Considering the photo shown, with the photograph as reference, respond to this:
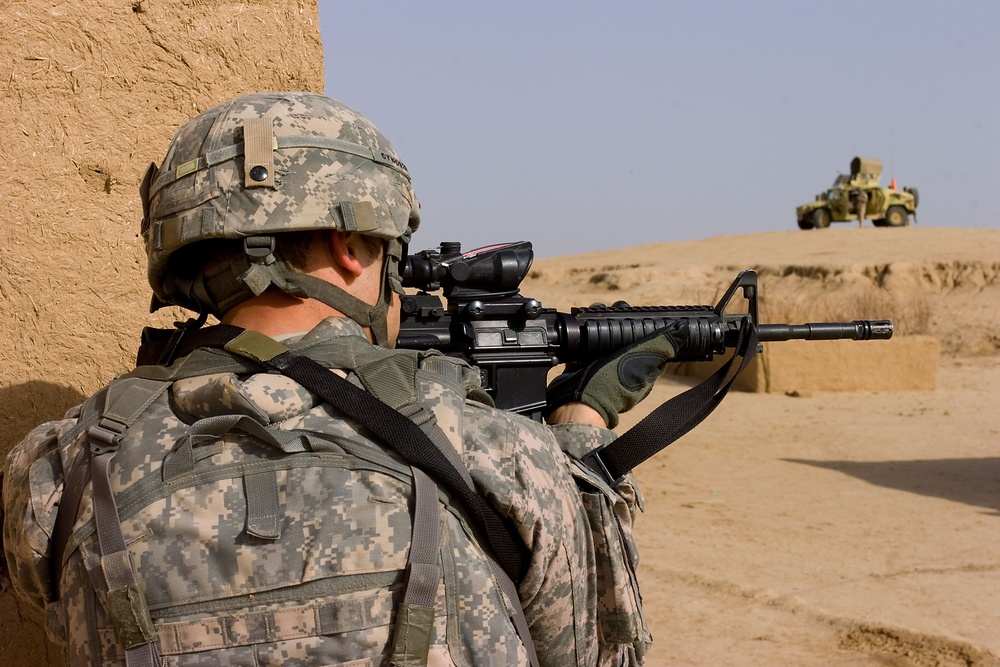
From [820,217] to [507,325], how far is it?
36255mm

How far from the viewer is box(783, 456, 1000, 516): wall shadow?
25.6ft

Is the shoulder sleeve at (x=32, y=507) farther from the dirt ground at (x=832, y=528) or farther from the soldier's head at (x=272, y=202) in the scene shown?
the dirt ground at (x=832, y=528)

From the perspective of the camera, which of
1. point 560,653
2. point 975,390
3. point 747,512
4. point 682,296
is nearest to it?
point 560,653

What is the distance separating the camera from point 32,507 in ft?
5.39

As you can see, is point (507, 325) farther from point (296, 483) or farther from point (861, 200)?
Answer: point (861, 200)

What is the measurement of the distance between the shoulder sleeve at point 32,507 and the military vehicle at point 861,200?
1434 inches

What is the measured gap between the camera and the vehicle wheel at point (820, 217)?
37.2m

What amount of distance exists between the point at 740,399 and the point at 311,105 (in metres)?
10.5

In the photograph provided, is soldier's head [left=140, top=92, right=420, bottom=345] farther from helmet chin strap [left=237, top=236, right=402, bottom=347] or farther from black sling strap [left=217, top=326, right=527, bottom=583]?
black sling strap [left=217, top=326, right=527, bottom=583]

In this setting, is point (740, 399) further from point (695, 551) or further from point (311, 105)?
point (311, 105)

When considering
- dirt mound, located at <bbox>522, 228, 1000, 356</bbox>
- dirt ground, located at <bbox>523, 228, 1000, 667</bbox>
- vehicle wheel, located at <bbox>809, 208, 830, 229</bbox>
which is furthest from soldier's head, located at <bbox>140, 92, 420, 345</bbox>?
vehicle wheel, located at <bbox>809, 208, 830, 229</bbox>

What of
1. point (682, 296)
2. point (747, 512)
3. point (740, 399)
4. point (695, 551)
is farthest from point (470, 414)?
point (682, 296)

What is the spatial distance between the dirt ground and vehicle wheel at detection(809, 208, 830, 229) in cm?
2194

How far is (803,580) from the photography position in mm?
5711
